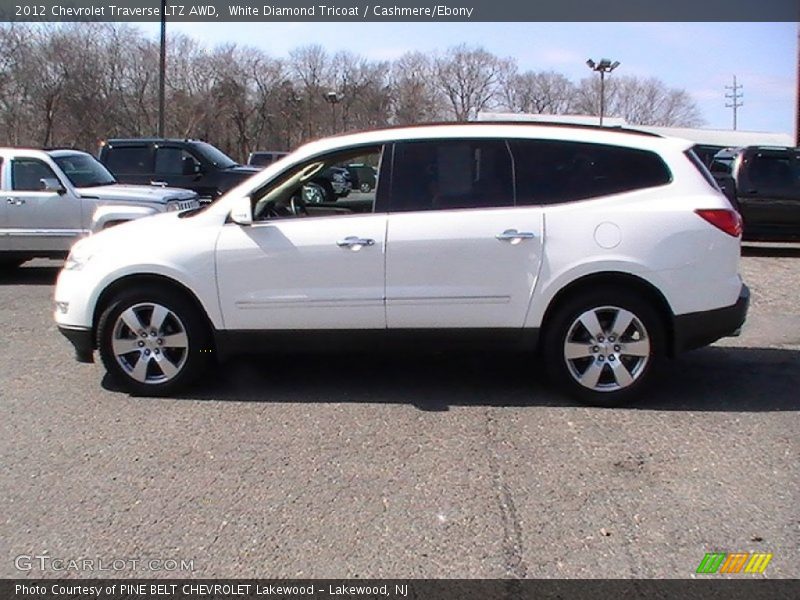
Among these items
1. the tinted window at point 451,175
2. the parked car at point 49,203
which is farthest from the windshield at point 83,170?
the tinted window at point 451,175

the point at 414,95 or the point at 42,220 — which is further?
the point at 414,95

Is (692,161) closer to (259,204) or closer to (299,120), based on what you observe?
(259,204)

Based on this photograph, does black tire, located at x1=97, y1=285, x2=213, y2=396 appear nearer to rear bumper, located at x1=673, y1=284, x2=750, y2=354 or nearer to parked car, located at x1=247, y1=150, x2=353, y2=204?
parked car, located at x1=247, y1=150, x2=353, y2=204

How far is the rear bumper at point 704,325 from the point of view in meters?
4.89

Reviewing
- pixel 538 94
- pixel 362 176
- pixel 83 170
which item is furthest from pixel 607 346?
pixel 538 94

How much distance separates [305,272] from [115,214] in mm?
5664

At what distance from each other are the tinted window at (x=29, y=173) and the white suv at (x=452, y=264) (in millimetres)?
5967

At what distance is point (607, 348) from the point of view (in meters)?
4.94

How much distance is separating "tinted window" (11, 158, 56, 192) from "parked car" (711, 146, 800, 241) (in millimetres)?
10879

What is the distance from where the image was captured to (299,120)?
5288cm

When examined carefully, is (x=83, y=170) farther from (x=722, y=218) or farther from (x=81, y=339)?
(x=722, y=218)

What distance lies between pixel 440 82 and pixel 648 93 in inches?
1268

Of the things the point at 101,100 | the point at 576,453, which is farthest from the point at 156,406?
the point at 101,100

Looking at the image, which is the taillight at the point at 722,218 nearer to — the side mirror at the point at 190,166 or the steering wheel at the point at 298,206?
Answer: the steering wheel at the point at 298,206
